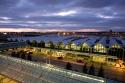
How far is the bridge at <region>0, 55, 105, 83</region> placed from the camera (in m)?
11.2

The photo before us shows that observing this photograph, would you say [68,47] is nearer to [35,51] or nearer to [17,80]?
[35,51]

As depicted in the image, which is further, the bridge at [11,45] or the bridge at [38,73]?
the bridge at [11,45]

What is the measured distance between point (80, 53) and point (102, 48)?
17.7 feet

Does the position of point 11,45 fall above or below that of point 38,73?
below

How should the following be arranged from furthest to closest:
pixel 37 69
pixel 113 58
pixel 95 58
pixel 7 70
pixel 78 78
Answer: pixel 95 58, pixel 113 58, pixel 7 70, pixel 37 69, pixel 78 78

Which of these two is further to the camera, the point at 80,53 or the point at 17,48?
the point at 17,48

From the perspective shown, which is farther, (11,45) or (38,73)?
(11,45)

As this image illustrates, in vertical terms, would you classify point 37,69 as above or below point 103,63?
above

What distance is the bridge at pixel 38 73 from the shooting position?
11173 mm

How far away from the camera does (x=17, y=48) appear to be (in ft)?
154

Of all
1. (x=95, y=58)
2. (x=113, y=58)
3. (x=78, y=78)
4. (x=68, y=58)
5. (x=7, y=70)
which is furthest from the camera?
(x=68, y=58)

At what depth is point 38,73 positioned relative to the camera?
1347 cm

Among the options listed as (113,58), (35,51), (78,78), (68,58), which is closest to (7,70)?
(78,78)

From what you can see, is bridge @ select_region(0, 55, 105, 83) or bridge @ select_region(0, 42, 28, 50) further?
bridge @ select_region(0, 42, 28, 50)
